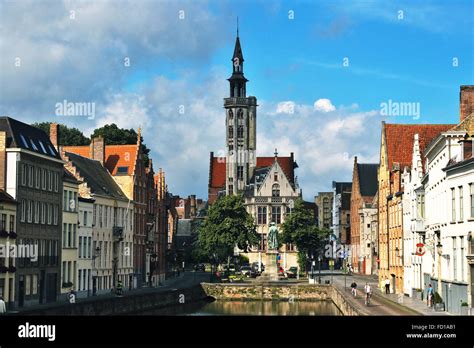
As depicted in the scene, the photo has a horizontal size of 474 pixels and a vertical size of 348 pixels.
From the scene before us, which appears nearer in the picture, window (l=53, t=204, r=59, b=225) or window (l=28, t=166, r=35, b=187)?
window (l=28, t=166, r=35, b=187)

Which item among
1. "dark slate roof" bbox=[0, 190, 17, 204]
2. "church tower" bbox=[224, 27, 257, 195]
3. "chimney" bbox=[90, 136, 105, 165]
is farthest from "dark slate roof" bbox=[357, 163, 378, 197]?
"dark slate roof" bbox=[0, 190, 17, 204]

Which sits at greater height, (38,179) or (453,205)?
(38,179)

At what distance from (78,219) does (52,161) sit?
9074mm

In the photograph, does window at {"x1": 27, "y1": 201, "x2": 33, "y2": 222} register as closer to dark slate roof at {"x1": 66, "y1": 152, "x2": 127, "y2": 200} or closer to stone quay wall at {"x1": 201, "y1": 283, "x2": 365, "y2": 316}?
dark slate roof at {"x1": 66, "y1": 152, "x2": 127, "y2": 200}

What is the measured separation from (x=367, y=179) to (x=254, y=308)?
57.2m

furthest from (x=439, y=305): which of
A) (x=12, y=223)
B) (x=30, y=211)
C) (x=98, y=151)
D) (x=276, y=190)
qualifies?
(x=276, y=190)

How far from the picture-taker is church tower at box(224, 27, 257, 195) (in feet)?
554

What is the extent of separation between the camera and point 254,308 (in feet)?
303

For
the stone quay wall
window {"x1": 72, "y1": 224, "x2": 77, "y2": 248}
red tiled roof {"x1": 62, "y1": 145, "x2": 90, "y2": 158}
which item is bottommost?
the stone quay wall

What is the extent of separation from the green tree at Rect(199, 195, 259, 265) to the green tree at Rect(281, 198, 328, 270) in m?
8.46

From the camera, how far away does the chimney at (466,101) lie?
70.5 m

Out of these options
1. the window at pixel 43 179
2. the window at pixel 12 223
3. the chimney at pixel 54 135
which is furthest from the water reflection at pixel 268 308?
the window at pixel 12 223

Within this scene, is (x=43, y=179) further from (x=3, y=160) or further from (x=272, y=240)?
(x=272, y=240)
